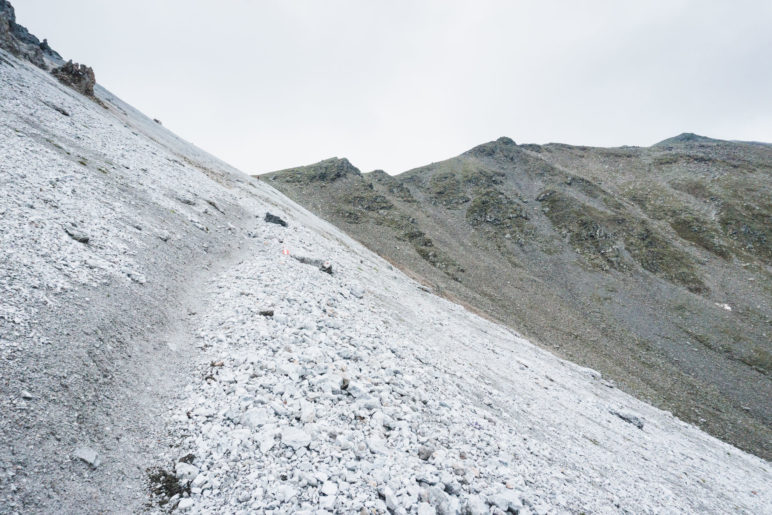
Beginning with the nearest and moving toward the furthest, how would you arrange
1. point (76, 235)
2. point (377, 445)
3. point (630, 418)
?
point (377, 445) < point (76, 235) < point (630, 418)

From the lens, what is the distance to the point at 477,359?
21.6 meters

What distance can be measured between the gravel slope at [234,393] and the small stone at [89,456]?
0.05 metres

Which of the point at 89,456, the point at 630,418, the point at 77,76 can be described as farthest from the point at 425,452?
the point at 77,76

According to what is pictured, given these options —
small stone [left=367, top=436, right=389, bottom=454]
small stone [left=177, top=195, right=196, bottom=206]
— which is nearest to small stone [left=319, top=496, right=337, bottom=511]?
small stone [left=367, top=436, right=389, bottom=454]

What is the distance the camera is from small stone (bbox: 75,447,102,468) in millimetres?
6906

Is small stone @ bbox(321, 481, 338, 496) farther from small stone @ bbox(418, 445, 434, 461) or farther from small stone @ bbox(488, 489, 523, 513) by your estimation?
small stone @ bbox(488, 489, 523, 513)

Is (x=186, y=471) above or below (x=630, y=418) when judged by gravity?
below

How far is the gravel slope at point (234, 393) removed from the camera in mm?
7176

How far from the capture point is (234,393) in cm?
964

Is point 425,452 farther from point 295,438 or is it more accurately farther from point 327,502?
point 295,438

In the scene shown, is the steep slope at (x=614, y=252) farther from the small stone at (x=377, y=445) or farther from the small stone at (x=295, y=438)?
the small stone at (x=295, y=438)

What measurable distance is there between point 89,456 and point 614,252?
4103 inches

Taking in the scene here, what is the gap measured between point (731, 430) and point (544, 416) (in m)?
43.8

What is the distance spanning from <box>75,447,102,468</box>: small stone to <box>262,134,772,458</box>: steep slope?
1960 inches
